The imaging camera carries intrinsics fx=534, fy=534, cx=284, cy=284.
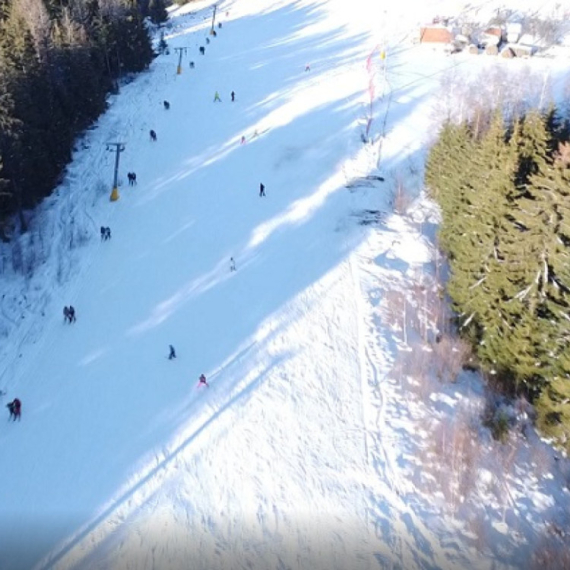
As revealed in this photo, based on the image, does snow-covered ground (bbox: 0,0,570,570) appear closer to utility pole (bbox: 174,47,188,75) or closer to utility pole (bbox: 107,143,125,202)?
utility pole (bbox: 107,143,125,202)

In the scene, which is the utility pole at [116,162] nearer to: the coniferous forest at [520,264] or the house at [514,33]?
the coniferous forest at [520,264]

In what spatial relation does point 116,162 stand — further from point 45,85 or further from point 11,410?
point 11,410

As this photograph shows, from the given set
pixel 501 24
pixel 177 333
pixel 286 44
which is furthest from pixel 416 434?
pixel 501 24

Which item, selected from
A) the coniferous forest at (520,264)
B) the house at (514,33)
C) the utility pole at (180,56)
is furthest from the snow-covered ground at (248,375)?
the house at (514,33)

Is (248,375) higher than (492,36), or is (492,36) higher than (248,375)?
(492,36)

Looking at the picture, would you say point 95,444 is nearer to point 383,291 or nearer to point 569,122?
point 383,291

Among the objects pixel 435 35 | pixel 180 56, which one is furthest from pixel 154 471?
pixel 435 35
